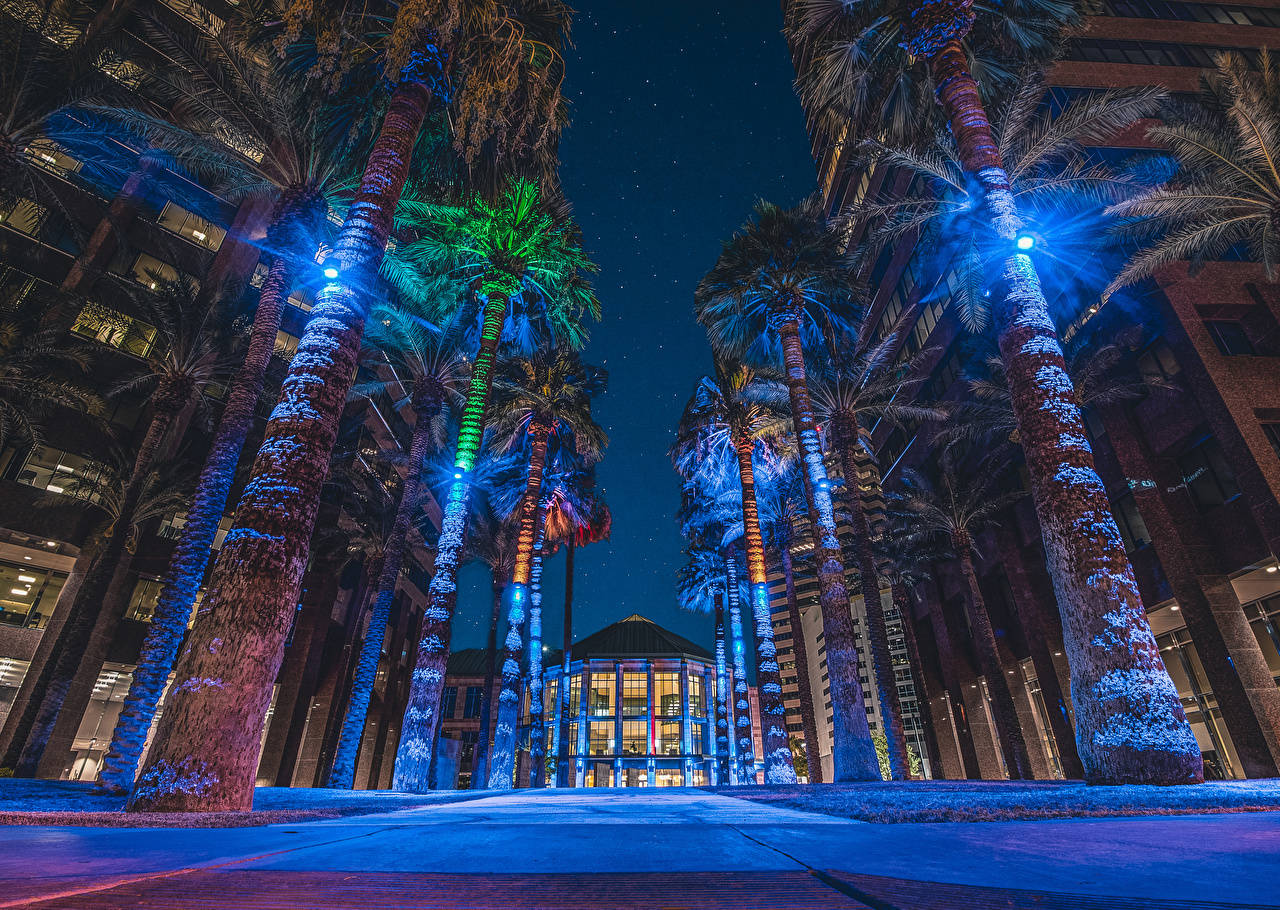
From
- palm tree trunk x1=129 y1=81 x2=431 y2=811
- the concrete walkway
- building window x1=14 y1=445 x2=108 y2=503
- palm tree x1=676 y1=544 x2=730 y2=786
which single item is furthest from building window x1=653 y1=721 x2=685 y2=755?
the concrete walkway

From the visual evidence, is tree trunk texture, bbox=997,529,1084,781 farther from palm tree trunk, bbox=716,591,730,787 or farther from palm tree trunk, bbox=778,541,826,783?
palm tree trunk, bbox=716,591,730,787

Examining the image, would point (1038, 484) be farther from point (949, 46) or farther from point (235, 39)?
point (235, 39)

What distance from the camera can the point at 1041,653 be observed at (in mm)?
26047

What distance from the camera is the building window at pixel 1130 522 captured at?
23.0m

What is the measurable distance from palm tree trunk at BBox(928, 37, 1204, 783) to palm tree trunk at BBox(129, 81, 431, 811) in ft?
27.8

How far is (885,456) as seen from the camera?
42.8 meters

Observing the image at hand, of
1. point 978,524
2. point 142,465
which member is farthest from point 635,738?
point 142,465

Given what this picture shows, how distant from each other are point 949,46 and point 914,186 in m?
24.2

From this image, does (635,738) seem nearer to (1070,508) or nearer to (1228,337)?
(1228,337)

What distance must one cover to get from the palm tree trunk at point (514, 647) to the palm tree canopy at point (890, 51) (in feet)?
48.8

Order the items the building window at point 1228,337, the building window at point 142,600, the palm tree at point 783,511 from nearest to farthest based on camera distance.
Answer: the building window at point 1228,337
the building window at point 142,600
the palm tree at point 783,511

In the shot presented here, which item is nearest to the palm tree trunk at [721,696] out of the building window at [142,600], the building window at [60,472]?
the building window at [142,600]

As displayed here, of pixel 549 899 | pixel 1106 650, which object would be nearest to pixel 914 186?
pixel 1106 650

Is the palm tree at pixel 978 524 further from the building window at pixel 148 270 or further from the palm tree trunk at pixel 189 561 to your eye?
the building window at pixel 148 270
